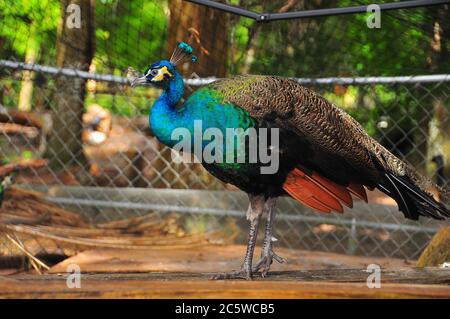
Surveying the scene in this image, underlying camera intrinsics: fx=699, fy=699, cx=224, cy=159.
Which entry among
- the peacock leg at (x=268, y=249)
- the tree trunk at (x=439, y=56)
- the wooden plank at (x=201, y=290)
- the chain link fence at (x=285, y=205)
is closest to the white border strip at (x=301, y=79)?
the chain link fence at (x=285, y=205)

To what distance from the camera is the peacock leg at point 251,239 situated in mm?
2809

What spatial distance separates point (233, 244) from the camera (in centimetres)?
484

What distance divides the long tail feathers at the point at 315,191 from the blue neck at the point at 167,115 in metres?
0.51

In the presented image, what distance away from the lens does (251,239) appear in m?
2.88

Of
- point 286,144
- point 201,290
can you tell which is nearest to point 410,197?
point 286,144

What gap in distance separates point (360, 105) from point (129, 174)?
232cm

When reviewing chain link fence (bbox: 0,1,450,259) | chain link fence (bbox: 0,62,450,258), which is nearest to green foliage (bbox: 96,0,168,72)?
chain link fence (bbox: 0,1,450,259)

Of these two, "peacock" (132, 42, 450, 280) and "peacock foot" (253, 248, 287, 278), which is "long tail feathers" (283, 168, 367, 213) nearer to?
"peacock" (132, 42, 450, 280)

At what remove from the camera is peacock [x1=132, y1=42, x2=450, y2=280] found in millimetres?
2723

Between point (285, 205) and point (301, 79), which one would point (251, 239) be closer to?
point (301, 79)

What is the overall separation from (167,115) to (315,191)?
2.24 feet

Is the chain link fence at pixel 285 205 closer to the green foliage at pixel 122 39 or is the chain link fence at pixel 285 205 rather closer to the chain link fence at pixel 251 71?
Result: the chain link fence at pixel 251 71
